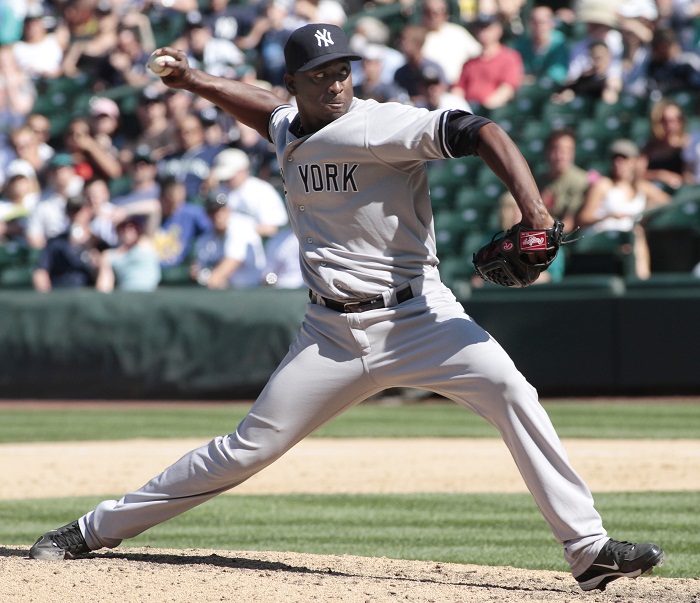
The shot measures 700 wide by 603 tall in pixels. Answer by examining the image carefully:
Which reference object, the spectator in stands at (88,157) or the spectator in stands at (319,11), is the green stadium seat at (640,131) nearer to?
the spectator in stands at (319,11)

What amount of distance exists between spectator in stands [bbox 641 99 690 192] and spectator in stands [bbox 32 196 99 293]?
5.16 metres

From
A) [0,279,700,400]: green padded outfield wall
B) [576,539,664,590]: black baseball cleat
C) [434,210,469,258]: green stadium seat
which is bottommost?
[0,279,700,400]: green padded outfield wall

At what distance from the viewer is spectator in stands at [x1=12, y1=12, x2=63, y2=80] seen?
16281mm

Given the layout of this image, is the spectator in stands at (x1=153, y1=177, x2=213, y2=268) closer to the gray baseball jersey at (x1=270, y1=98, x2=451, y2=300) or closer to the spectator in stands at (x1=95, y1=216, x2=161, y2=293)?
the spectator in stands at (x1=95, y1=216, x2=161, y2=293)

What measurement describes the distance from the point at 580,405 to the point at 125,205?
494cm

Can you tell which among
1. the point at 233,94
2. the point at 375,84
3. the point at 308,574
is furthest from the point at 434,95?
the point at 308,574

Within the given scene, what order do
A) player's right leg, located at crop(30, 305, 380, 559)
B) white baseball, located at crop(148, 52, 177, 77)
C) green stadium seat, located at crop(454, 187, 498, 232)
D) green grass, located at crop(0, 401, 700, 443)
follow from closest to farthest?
player's right leg, located at crop(30, 305, 380, 559) < white baseball, located at crop(148, 52, 177, 77) < green grass, located at crop(0, 401, 700, 443) < green stadium seat, located at crop(454, 187, 498, 232)

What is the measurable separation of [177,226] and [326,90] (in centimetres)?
785

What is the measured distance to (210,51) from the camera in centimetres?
1430

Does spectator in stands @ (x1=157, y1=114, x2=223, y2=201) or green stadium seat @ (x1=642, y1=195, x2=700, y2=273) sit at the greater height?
spectator in stands @ (x1=157, y1=114, x2=223, y2=201)

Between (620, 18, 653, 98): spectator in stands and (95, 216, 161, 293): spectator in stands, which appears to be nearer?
(95, 216, 161, 293): spectator in stands

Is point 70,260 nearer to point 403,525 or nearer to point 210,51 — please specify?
point 210,51

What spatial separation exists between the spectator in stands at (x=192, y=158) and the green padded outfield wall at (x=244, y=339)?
220cm

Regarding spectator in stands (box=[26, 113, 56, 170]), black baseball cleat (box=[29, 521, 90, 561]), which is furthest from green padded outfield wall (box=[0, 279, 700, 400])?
black baseball cleat (box=[29, 521, 90, 561])
